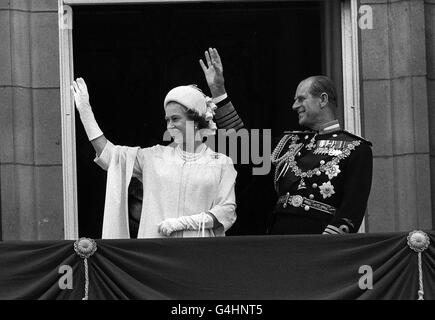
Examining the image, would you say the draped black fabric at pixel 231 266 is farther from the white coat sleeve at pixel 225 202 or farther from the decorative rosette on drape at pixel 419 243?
the white coat sleeve at pixel 225 202

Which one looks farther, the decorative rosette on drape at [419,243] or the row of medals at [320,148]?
the row of medals at [320,148]

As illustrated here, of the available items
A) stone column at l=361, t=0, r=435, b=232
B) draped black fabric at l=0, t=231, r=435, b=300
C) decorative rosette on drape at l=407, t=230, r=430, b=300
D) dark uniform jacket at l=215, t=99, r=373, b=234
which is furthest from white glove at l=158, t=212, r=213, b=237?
stone column at l=361, t=0, r=435, b=232

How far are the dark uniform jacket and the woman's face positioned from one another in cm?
38

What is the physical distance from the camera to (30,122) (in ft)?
54.4

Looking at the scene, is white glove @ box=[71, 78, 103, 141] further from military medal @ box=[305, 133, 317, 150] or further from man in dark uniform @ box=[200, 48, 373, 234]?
military medal @ box=[305, 133, 317, 150]

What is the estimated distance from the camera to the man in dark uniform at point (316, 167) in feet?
48.6

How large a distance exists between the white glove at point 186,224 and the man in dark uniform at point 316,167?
609mm

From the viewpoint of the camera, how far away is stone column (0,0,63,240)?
647 inches

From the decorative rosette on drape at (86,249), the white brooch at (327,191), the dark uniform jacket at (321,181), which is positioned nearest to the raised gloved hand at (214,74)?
the dark uniform jacket at (321,181)

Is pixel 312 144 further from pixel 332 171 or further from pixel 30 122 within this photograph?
pixel 30 122

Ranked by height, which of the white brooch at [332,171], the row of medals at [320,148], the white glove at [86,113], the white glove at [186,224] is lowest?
the white glove at [186,224]

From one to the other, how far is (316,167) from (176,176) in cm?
104

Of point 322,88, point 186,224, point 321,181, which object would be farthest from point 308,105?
point 186,224
